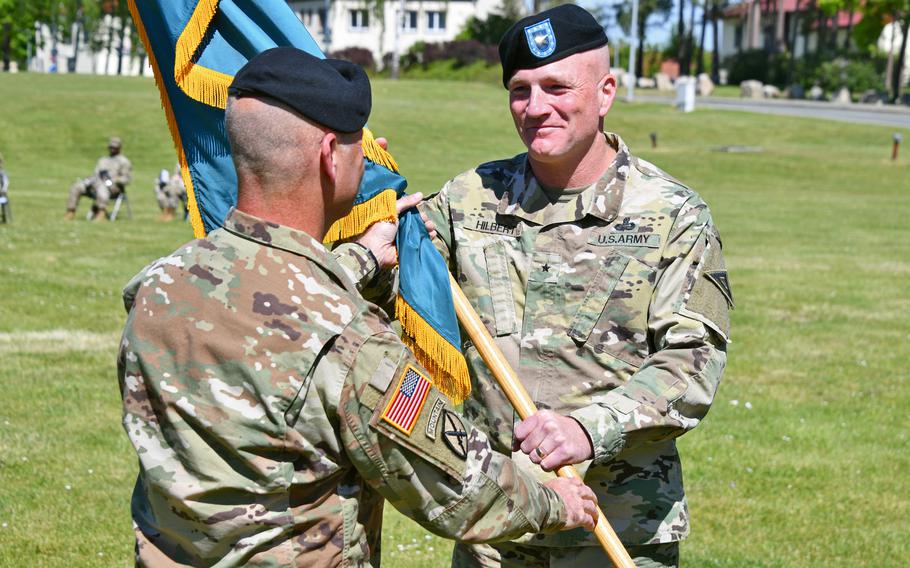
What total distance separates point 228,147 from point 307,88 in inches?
68.2

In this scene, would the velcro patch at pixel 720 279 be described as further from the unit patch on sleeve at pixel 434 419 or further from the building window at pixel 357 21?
the building window at pixel 357 21

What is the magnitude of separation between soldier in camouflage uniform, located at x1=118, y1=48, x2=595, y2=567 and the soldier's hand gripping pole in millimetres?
850

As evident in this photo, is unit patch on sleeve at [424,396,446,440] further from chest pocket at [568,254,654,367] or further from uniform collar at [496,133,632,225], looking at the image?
uniform collar at [496,133,632,225]

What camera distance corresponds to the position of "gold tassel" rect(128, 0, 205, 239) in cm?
440

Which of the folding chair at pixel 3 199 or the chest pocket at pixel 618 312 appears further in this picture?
the folding chair at pixel 3 199

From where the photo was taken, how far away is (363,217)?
13.1 ft

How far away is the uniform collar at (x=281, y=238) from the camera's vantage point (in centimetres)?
277

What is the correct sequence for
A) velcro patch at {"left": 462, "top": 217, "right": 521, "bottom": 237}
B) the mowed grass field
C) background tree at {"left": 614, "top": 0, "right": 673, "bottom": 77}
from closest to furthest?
velcro patch at {"left": 462, "top": 217, "right": 521, "bottom": 237}
the mowed grass field
background tree at {"left": 614, "top": 0, "right": 673, "bottom": 77}

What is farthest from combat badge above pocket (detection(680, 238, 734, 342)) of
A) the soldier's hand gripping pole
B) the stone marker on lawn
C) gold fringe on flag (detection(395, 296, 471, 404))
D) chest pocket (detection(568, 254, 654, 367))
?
the stone marker on lawn

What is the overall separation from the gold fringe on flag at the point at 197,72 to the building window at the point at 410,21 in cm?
10233

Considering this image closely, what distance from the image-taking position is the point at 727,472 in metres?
8.21

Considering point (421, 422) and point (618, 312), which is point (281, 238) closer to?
point (421, 422)

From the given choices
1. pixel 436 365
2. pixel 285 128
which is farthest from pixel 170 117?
pixel 285 128

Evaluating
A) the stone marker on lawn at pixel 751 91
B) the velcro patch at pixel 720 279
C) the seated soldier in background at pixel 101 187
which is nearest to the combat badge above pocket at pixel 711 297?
the velcro patch at pixel 720 279
